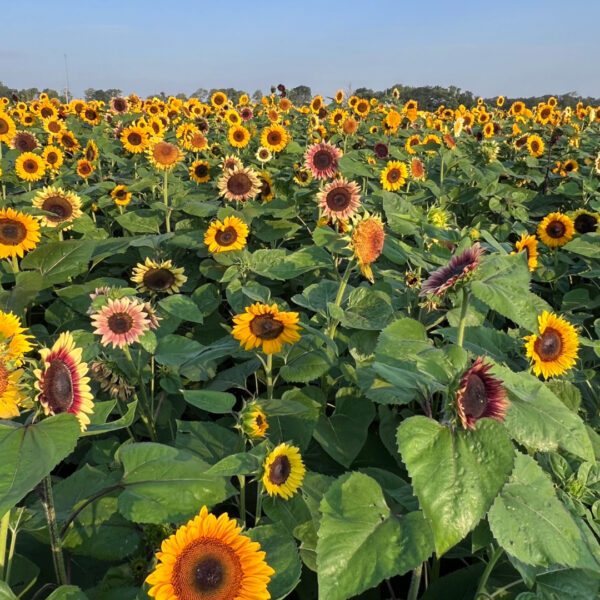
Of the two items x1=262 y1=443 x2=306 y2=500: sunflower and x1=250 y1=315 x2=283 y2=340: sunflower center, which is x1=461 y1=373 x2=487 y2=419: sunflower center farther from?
x1=250 y1=315 x2=283 y2=340: sunflower center

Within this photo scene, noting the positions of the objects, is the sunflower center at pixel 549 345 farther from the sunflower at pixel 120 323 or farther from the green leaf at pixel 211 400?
the sunflower at pixel 120 323

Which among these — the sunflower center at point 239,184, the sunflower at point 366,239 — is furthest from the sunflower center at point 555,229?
the sunflower center at point 239,184

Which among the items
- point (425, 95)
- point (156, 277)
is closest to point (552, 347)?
point (156, 277)

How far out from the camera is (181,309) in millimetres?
2395

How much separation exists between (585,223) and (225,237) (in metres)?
2.63

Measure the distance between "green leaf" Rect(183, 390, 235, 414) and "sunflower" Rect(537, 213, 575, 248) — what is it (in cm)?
303

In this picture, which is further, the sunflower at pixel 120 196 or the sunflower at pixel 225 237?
the sunflower at pixel 120 196

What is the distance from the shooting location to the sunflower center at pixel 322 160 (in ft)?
13.0

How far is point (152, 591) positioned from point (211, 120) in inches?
351

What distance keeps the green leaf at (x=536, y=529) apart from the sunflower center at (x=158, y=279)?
2.09 m

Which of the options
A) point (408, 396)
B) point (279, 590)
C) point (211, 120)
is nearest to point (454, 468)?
A: point (408, 396)

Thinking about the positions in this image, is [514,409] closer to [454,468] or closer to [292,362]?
[454,468]

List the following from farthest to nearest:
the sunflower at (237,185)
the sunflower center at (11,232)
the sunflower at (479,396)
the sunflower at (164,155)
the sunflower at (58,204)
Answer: the sunflower at (164,155), the sunflower at (237,185), the sunflower at (58,204), the sunflower center at (11,232), the sunflower at (479,396)

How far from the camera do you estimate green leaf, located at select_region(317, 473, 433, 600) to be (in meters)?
1.16
